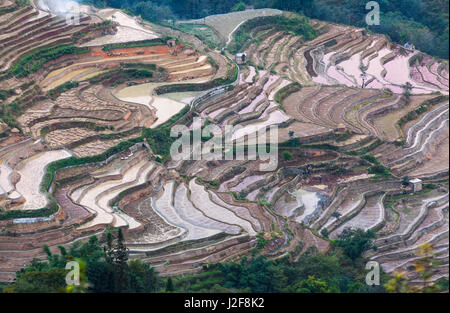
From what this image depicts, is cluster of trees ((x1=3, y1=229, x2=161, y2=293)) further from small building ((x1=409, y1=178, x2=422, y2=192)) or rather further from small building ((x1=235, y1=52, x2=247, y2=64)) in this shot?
small building ((x1=235, y1=52, x2=247, y2=64))

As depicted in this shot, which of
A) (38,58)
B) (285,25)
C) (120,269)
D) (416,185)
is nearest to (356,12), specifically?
(285,25)

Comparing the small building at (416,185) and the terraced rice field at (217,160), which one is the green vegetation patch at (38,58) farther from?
the small building at (416,185)

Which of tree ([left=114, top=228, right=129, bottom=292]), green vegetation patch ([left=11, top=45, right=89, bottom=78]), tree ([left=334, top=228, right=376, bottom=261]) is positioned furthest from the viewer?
green vegetation patch ([left=11, top=45, right=89, bottom=78])

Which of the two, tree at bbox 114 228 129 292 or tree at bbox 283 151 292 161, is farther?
tree at bbox 283 151 292 161

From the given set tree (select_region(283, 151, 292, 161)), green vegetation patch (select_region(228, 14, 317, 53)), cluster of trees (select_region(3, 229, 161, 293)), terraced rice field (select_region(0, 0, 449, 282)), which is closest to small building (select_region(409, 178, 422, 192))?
terraced rice field (select_region(0, 0, 449, 282))

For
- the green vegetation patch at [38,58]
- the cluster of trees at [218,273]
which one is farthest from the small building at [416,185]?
the green vegetation patch at [38,58]

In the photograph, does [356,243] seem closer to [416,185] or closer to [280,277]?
[280,277]
